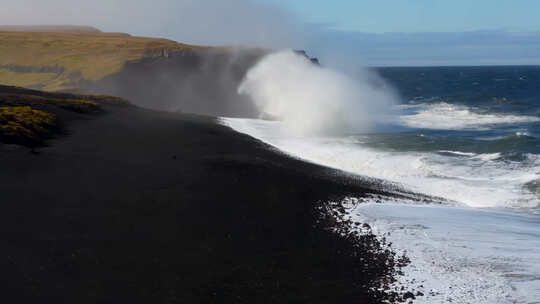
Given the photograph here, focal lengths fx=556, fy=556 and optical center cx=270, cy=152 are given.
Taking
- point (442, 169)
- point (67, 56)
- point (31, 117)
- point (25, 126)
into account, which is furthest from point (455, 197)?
point (67, 56)

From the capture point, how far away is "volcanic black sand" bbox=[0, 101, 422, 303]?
10.3 metres

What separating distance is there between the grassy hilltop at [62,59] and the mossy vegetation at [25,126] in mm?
34196

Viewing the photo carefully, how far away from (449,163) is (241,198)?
12.7 metres

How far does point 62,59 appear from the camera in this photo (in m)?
74.6

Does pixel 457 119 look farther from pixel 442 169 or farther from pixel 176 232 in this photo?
pixel 176 232

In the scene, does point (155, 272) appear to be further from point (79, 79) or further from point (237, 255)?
point (79, 79)

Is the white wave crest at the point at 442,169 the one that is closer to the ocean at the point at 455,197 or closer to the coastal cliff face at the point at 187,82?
the ocean at the point at 455,197

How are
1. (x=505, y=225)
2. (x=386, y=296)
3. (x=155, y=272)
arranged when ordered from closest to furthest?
(x=386, y=296) → (x=155, y=272) → (x=505, y=225)

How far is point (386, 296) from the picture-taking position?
10.2 meters

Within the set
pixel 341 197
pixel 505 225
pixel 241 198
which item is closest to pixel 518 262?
pixel 505 225

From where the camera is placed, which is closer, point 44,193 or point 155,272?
point 155,272

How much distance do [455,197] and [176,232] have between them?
10754 mm

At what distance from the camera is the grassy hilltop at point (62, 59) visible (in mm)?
65000

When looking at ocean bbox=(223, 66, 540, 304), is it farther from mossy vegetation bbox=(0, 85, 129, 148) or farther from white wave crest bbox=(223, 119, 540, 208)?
mossy vegetation bbox=(0, 85, 129, 148)
